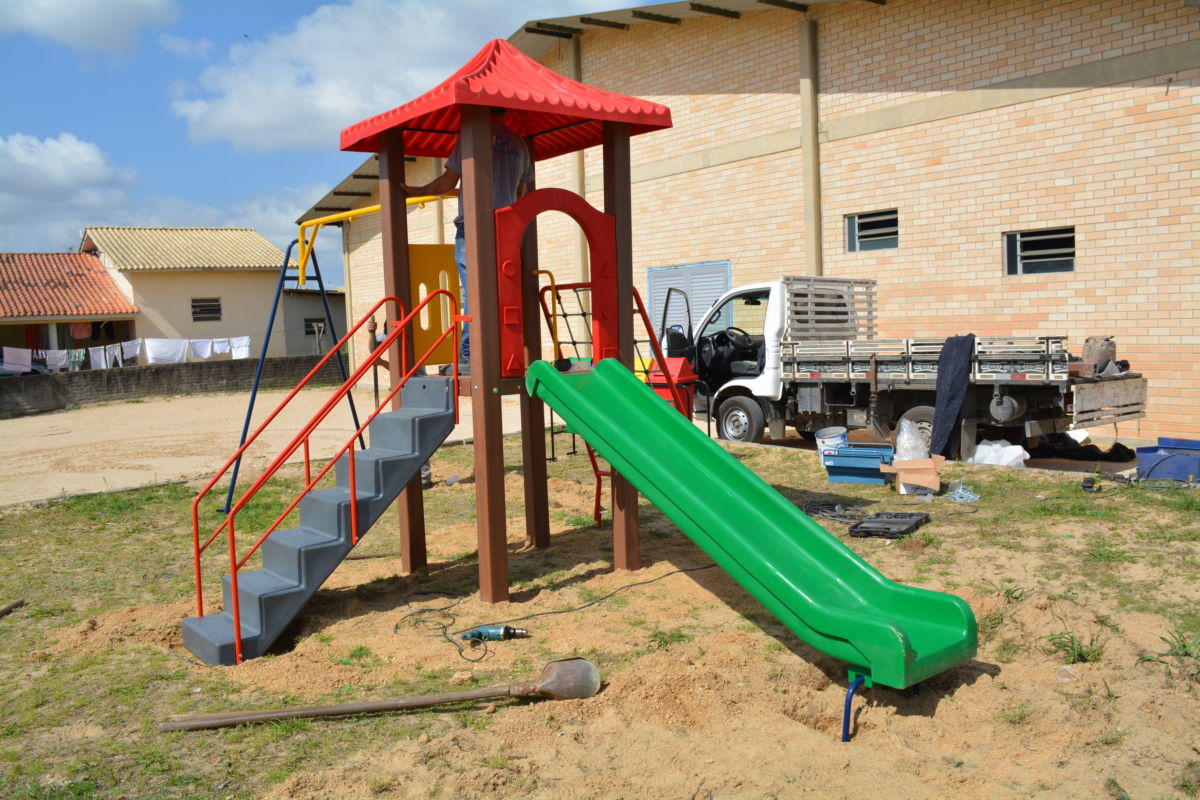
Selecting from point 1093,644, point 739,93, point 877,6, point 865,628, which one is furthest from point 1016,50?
point 865,628

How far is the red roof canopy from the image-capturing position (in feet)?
20.9

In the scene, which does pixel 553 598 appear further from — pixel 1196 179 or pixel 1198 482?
pixel 1196 179

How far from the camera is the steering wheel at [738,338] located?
1399cm

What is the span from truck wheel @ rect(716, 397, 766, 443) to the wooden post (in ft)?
22.2

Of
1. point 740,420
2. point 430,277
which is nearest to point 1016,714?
point 430,277

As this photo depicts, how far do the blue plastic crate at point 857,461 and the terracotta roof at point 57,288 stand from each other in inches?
1281

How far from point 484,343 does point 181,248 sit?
121 feet

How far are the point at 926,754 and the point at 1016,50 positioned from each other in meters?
12.1

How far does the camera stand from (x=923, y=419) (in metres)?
11.4

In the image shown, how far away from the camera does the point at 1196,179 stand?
1183 centimetres

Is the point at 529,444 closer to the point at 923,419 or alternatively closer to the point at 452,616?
the point at 452,616

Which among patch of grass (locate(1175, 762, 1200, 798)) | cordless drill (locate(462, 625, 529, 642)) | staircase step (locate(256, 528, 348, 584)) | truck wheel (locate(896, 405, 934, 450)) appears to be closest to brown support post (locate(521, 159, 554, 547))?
staircase step (locate(256, 528, 348, 584))

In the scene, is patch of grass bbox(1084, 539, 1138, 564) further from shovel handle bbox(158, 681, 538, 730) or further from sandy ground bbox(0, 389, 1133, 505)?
shovel handle bbox(158, 681, 538, 730)

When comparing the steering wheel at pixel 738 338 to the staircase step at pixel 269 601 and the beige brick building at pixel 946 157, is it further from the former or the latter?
the staircase step at pixel 269 601
